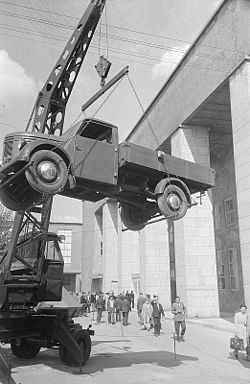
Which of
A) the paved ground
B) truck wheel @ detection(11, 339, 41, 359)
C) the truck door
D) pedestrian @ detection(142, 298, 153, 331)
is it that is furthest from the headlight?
pedestrian @ detection(142, 298, 153, 331)

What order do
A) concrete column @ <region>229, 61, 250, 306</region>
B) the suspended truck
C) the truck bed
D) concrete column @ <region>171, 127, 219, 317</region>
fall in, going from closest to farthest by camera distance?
the suspended truck
the truck bed
concrete column @ <region>229, 61, 250, 306</region>
concrete column @ <region>171, 127, 219, 317</region>

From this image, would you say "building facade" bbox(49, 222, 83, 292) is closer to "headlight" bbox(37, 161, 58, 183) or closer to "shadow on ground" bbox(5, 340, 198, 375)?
"shadow on ground" bbox(5, 340, 198, 375)

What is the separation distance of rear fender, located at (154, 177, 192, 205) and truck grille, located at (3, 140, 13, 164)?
2867 mm

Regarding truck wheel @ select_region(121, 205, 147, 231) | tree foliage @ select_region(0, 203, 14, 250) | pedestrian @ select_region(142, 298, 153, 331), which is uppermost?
tree foliage @ select_region(0, 203, 14, 250)

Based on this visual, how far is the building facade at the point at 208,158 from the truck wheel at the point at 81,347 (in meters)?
2.97

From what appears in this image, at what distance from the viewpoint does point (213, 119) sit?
76.7ft

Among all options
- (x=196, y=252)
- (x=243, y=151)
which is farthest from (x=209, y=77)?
(x=196, y=252)

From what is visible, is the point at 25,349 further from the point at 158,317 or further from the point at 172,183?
the point at 158,317

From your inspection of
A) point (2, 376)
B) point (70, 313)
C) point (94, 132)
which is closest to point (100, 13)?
point (94, 132)

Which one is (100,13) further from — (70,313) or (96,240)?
(96,240)

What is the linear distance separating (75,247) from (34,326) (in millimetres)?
54625

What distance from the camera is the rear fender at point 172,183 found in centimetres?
794

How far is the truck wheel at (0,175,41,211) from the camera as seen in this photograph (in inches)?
295

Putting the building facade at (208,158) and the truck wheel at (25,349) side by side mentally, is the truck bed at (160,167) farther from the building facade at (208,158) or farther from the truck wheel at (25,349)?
the truck wheel at (25,349)
